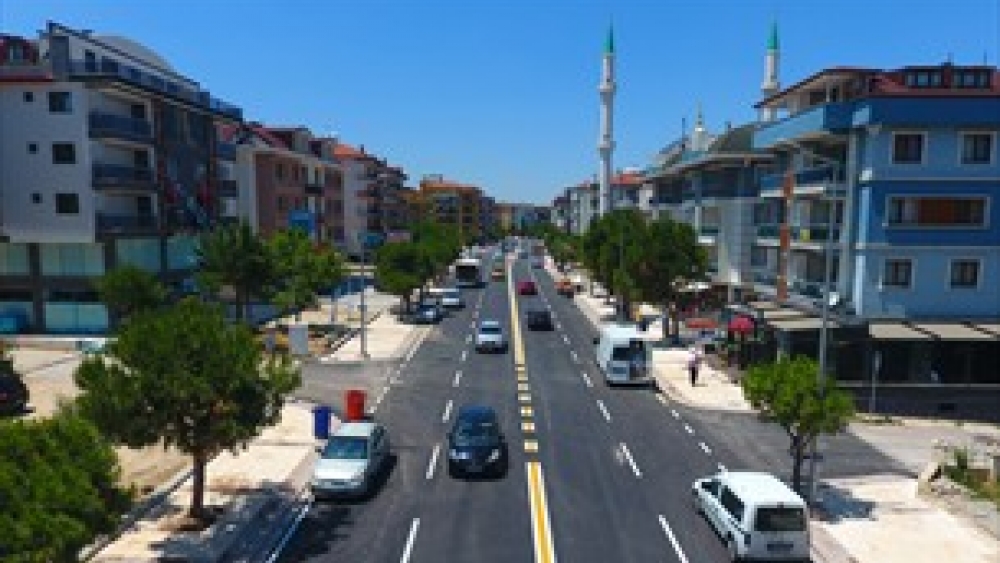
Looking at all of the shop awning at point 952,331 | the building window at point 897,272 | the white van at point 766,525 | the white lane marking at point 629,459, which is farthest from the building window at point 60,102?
the shop awning at point 952,331

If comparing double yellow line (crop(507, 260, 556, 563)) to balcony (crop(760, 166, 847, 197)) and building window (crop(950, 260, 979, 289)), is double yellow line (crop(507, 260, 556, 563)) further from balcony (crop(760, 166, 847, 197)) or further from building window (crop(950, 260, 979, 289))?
building window (crop(950, 260, 979, 289))

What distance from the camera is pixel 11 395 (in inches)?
1117

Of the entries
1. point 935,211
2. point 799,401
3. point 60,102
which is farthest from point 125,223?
point 935,211

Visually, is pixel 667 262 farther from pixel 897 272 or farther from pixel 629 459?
pixel 629 459

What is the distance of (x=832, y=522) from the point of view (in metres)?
19.9

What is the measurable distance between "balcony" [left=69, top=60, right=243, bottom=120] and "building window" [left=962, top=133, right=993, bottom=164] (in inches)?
1774

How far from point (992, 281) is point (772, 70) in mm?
41085

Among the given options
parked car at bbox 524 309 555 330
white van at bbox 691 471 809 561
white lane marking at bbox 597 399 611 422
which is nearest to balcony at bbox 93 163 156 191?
parked car at bbox 524 309 555 330

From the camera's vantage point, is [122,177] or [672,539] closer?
[672,539]

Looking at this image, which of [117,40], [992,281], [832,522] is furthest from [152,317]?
[117,40]

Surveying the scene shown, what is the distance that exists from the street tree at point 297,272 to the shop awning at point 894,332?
108 ft

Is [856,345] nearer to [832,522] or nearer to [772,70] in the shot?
[832,522]

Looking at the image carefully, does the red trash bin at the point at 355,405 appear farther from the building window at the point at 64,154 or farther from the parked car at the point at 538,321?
the building window at the point at 64,154

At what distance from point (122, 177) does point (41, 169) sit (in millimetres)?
4249
